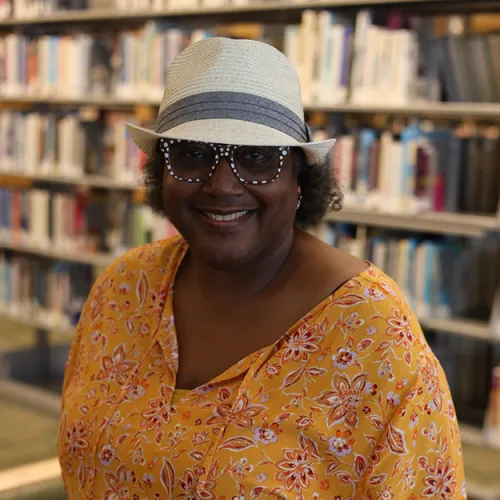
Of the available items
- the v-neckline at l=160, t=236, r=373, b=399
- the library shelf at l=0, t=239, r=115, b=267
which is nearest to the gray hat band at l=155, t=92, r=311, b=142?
the v-neckline at l=160, t=236, r=373, b=399

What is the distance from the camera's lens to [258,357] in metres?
1.29

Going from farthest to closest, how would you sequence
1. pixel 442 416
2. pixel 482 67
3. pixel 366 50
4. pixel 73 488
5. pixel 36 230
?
pixel 36 230 < pixel 366 50 < pixel 482 67 < pixel 73 488 < pixel 442 416

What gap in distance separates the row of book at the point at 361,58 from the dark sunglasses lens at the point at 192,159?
1891mm

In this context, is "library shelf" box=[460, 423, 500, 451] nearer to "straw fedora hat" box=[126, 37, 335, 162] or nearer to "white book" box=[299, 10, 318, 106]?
"white book" box=[299, 10, 318, 106]

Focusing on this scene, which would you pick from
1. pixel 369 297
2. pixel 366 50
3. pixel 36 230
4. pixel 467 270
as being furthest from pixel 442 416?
pixel 36 230

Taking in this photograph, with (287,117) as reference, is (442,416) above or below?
below

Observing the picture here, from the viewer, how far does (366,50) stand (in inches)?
122

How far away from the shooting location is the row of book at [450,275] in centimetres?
304

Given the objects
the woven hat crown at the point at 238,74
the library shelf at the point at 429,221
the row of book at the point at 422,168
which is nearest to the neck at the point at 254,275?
the woven hat crown at the point at 238,74

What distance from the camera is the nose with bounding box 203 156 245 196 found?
1255 mm

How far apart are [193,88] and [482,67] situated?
74.4 inches

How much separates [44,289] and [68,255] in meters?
0.37

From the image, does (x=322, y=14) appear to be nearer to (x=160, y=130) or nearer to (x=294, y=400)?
(x=160, y=130)

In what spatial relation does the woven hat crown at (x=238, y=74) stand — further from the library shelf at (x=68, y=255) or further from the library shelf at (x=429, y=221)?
the library shelf at (x=68, y=255)
